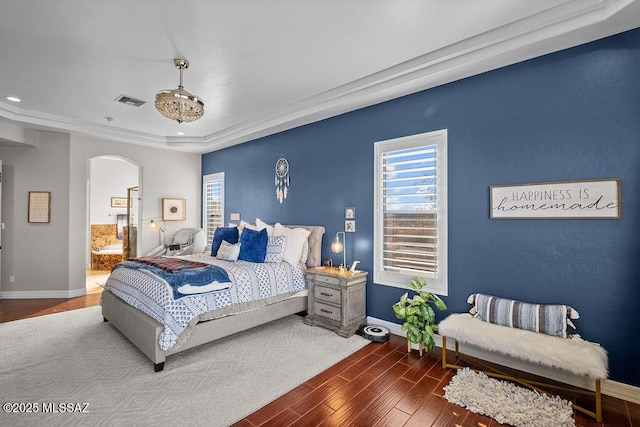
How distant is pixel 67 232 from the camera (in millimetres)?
5195

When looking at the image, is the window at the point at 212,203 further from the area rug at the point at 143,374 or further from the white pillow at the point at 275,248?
the area rug at the point at 143,374

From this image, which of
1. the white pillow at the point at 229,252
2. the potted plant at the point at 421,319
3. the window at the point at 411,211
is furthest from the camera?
the white pillow at the point at 229,252

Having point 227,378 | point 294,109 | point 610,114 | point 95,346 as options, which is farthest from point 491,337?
point 95,346

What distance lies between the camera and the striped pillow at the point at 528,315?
241 cm

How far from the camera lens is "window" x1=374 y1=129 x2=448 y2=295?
324cm

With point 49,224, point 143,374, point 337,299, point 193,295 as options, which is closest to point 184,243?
point 49,224

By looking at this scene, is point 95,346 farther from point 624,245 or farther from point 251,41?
point 624,245

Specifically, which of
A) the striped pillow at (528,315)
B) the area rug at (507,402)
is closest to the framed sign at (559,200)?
the striped pillow at (528,315)

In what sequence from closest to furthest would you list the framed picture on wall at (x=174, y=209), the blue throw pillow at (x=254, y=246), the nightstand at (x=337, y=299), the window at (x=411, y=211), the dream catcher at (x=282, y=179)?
the window at (x=411, y=211) < the nightstand at (x=337, y=299) < the blue throw pillow at (x=254, y=246) < the dream catcher at (x=282, y=179) < the framed picture on wall at (x=174, y=209)

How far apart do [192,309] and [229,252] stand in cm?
130

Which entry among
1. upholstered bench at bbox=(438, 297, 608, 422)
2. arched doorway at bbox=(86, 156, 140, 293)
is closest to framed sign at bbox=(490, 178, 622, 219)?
upholstered bench at bbox=(438, 297, 608, 422)

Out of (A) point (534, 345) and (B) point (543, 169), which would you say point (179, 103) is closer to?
(B) point (543, 169)

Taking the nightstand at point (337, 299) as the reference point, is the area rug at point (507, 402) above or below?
below

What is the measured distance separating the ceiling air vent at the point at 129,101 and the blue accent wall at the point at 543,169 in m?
3.11
